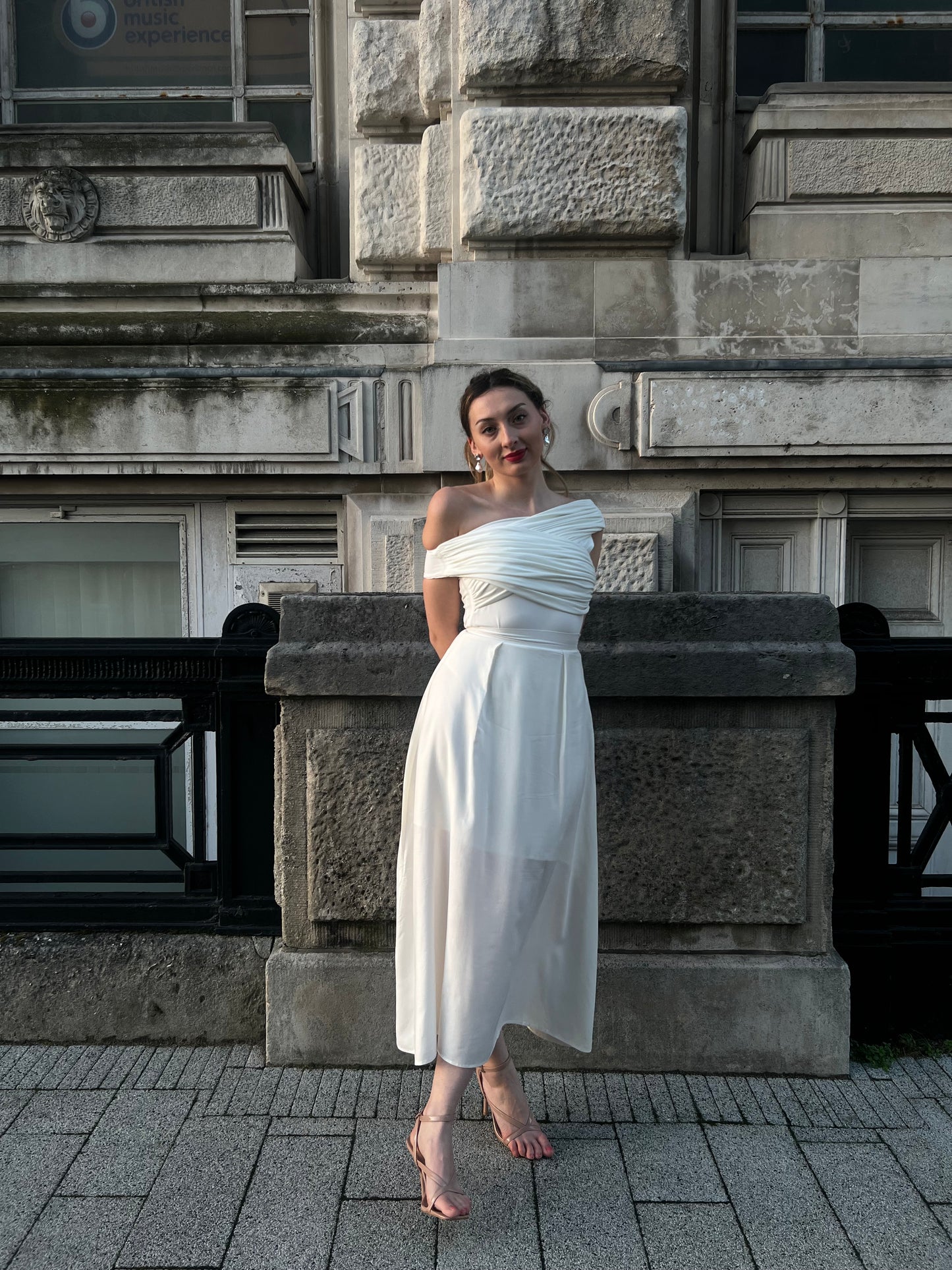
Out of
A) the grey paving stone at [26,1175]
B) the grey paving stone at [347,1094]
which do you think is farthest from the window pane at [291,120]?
the grey paving stone at [26,1175]

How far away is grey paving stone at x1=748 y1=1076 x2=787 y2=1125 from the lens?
118 inches

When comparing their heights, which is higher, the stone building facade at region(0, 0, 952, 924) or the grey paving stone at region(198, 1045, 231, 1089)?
the stone building facade at region(0, 0, 952, 924)

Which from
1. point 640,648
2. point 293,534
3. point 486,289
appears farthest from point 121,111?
point 640,648

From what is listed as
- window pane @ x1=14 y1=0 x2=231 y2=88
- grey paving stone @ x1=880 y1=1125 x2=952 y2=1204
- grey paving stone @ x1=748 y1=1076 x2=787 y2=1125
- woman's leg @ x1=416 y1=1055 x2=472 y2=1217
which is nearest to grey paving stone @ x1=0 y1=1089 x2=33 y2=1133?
woman's leg @ x1=416 y1=1055 x2=472 y2=1217

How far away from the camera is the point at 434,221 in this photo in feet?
16.0

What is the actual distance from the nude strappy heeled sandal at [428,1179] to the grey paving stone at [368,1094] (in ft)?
0.94

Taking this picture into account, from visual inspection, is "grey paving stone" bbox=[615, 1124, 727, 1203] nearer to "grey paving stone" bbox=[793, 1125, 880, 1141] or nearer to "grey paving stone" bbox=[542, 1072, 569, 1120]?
"grey paving stone" bbox=[542, 1072, 569, 1120]

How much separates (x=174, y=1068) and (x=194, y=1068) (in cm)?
7

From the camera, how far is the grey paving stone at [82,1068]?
10.4 feet

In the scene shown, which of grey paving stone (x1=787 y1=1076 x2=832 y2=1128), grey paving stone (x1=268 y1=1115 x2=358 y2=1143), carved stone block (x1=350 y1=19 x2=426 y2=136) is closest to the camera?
grey paving stone (x1=268 y1=1115 x2=358 y2=1143)

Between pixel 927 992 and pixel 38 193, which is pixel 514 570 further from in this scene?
pixel 38 193

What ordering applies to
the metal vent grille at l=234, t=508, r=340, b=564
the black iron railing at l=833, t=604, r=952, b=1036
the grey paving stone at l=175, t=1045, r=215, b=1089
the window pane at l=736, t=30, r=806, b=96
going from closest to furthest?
1. the grey paving stone at l=175, t=1045, r=215, b=1089
2. the black iron railing at l=833, t=604, r=952, b=1036
3. the metal vent grille at l=234, t=508, r=340, b=564
4. the window pane at l=736, t=30, r=806, b=96

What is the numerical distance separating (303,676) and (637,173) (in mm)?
2982

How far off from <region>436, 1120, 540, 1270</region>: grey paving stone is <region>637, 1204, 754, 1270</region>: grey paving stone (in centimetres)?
29
